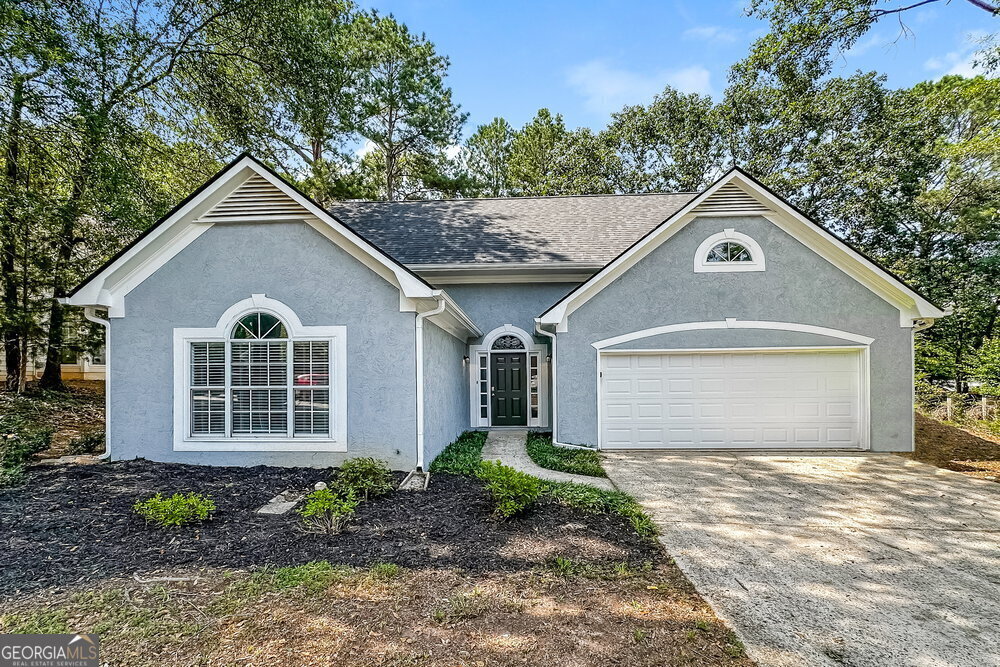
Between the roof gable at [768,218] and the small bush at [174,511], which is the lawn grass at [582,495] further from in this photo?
the roof gable at [768,218]

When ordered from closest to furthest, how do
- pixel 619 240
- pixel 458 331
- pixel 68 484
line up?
pixel 68 484 < pixel 458 331 < pixel 619 240

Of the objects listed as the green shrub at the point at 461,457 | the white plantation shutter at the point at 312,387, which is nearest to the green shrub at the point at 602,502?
the green shrub at the point at 461,457

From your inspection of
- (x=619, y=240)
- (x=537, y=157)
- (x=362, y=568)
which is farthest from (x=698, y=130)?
(x=362, y=568)

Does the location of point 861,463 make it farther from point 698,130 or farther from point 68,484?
point 698,130

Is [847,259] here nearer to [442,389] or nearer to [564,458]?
[564,458]

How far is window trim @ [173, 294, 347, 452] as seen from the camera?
22.1 feet

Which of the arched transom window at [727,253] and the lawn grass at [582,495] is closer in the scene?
the lawn grass at [582,495]

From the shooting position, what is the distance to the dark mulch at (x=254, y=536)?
385 centimetres

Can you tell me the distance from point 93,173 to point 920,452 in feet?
60.0

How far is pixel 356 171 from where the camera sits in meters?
23.6

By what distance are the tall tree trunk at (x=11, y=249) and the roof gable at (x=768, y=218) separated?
11.7 metres

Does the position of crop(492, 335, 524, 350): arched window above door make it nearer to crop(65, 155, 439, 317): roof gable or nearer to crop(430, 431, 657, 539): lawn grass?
crop(430, 431, 657, 539): lawn grass

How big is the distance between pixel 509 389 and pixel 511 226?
452 cm

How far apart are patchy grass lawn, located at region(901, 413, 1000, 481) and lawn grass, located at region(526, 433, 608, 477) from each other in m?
5.98
